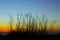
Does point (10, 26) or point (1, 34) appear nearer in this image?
point (10, 26)

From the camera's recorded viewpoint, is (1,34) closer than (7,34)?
No

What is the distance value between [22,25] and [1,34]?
3.07 m

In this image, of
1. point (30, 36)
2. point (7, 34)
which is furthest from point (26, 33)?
point (7, 34)

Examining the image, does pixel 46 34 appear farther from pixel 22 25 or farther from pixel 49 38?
pixel 22 25

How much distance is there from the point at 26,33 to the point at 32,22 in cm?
84

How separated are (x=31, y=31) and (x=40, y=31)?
2.35 ft

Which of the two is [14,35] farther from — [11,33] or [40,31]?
[40,31]

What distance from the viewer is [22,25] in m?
13.9

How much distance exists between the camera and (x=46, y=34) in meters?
14.7

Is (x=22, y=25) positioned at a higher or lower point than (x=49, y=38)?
higher

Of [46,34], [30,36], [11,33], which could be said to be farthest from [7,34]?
[46,34]

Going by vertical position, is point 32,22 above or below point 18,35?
above

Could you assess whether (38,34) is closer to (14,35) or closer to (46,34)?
(46,34)

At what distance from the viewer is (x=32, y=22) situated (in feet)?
45.6
